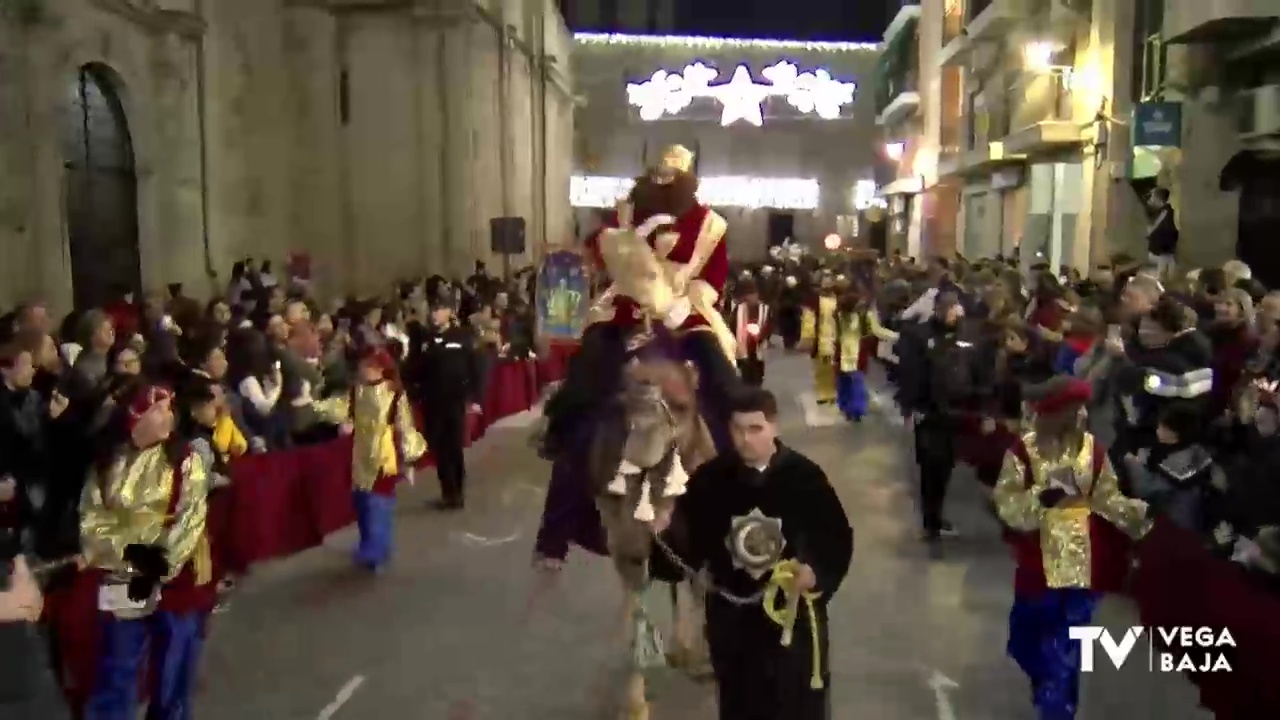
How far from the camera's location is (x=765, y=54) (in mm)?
47688

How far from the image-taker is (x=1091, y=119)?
67.9ft

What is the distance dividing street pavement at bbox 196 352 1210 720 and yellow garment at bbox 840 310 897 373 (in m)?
4.92

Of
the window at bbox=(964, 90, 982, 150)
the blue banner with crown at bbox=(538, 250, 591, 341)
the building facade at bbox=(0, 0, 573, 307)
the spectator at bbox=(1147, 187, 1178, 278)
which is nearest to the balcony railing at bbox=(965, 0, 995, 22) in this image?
the window at bbox=(964, 90, 982, 150)

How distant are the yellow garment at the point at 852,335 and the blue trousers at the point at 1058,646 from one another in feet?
32.8

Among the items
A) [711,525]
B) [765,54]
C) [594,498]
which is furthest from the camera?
[765,54]

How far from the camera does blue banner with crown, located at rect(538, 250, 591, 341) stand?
7.85m

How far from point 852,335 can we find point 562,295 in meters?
8.15

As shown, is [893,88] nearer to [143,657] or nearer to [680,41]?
[680,41]

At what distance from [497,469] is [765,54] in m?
37.2

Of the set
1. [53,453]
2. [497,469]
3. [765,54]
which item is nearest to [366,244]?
[497,469]

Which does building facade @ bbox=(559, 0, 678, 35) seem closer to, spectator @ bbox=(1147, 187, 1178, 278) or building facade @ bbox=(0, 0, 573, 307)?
building facade @ bbox=(0, 0, 573, 307)

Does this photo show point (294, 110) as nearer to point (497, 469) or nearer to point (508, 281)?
point (508, 281)

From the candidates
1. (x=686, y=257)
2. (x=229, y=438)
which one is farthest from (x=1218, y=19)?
(x=229, y=438)

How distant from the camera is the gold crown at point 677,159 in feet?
22.9
